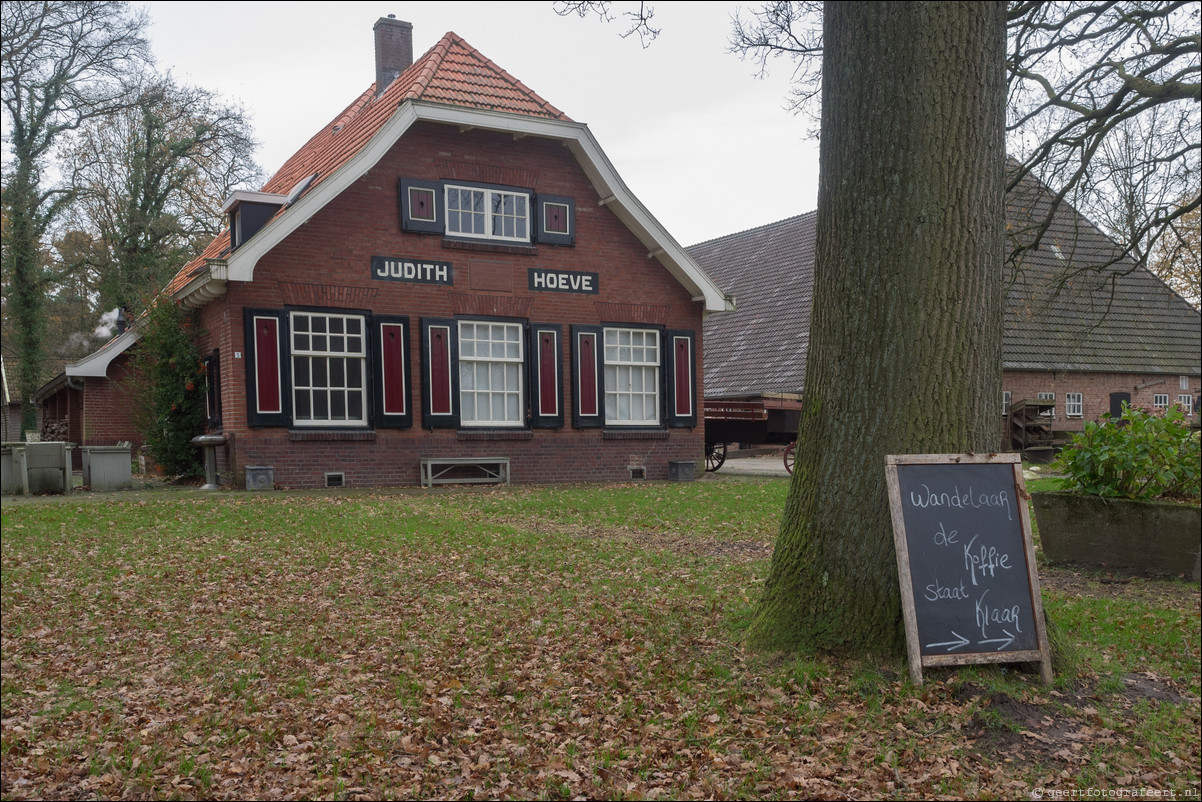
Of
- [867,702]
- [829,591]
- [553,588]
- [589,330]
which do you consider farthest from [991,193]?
[589,330]

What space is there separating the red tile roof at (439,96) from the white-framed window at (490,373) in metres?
3.63

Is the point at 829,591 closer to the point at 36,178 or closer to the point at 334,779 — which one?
the point at 334,779

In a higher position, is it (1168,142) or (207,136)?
(207,136)

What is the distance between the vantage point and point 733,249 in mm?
33312

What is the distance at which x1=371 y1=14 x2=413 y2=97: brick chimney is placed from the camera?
21.9m

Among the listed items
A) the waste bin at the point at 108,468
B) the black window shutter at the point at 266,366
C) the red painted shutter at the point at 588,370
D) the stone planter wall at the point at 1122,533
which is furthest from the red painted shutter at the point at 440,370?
the stone planter wall at the point at 1122,533

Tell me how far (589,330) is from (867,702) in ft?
44.3

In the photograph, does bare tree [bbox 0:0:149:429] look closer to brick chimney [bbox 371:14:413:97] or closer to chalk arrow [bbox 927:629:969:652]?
brick chimney [bbox 371:14:413:97]

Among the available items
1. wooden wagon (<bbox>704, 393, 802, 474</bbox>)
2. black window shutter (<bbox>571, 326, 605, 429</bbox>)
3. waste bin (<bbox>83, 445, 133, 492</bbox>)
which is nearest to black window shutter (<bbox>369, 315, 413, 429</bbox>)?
black window shutter (<bbox>571, 326, 605, 429</bbox>)

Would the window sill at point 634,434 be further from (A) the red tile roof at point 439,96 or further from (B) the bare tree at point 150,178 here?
(B) the bare tree at point 150,178

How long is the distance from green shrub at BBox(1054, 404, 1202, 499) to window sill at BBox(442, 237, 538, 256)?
10.7 m

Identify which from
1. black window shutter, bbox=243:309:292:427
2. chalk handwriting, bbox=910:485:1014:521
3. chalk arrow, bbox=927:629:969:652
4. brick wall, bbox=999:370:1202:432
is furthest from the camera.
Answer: brick wall, bbox=999:370:1202:432

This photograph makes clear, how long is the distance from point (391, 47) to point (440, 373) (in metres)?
9.41

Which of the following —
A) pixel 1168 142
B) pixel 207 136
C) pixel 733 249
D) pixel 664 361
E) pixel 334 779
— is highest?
pixel 207 136
